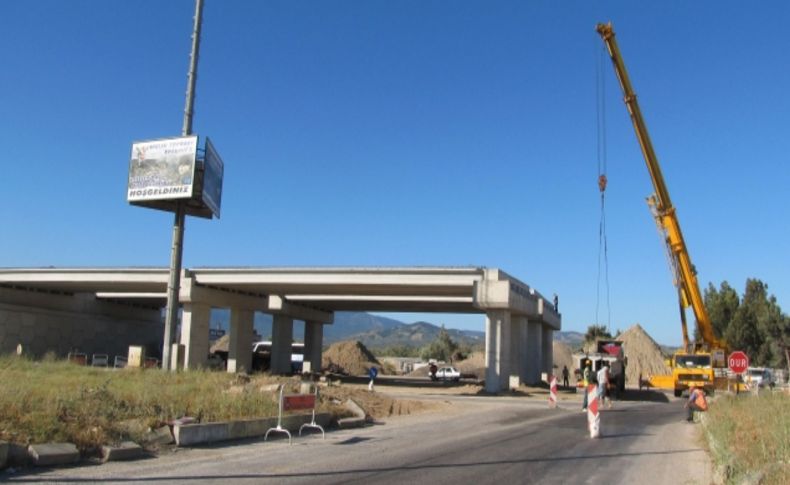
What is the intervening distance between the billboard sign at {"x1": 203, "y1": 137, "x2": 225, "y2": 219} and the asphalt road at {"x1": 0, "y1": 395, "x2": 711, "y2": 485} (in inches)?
652

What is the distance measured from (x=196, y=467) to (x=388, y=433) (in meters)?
7.11

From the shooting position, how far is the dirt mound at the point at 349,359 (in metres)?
76.9

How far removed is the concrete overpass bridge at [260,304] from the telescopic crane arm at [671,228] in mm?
9527

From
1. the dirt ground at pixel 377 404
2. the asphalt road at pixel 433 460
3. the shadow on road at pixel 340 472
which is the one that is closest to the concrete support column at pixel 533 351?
the dirt ground at pixel 377 404

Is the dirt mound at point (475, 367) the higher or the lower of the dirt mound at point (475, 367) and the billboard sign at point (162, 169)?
the lower

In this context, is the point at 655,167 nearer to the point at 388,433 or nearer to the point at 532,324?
the point at 532,324

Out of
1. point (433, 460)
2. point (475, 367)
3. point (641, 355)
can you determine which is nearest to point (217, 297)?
point (433, 460)

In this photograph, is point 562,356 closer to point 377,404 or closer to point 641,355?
point 641,355

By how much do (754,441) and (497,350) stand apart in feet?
97.3

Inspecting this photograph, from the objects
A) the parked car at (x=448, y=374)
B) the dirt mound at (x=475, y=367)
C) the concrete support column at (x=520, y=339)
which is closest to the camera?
the concrete support column at (x=520, y=339)

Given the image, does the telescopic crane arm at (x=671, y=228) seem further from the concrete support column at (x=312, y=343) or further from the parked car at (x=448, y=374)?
the concrete support column at (x=312, y=343)

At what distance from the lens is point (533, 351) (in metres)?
54.8

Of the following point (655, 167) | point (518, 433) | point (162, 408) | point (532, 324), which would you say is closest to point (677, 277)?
point (655, 167)

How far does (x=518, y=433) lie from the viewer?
60.4 ft
